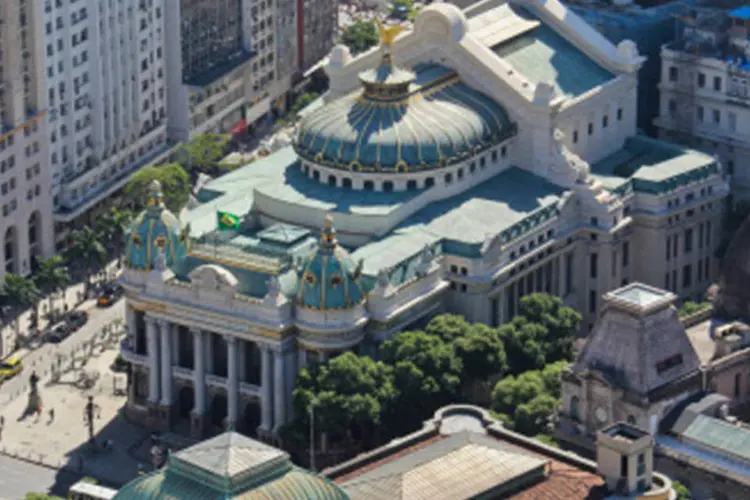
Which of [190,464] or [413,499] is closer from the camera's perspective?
[190,464]

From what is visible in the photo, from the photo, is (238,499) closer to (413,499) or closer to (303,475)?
(303,475)

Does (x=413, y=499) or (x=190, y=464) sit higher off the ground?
(x=190, y=464)

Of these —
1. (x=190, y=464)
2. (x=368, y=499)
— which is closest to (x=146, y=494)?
(x=190, y=464)

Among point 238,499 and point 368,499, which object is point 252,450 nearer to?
point 238,499

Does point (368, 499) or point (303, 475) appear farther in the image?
point (368, 499)

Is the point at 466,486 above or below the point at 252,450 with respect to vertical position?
below

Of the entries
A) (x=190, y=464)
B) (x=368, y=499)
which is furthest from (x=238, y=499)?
(x=368, y=499)
